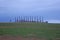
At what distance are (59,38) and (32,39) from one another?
3655mm

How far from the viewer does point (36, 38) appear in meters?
23.4

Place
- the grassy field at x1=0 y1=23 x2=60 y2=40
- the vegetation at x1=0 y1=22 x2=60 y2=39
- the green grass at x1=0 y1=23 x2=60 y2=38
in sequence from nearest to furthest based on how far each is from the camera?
the grassy field at x1=0 y1=23 x2=60 y2=40, the vegetation at x1=0 y1=22 x2=60 y2=39, the green grass at x1=0 y1=23 x2=60 y2=38

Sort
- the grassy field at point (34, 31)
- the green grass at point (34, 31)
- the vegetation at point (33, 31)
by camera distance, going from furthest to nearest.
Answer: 1. the green grass at point (34, 31)
2. the vegetation at point (33, 31)
3. the grassy field at point (34, 31)

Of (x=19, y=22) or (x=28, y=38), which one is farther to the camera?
(x=19, y=22)

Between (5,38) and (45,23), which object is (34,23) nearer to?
(45,23)

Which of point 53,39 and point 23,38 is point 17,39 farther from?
point 53,39

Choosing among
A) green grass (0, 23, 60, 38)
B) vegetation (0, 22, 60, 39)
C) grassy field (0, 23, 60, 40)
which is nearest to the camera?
grassy field (0, 23, 60, 40)

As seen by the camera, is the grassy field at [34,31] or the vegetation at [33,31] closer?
the grassy field at [34,31]

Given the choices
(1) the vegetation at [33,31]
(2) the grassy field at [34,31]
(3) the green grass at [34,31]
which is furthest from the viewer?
(3) the green grass at [34,31]

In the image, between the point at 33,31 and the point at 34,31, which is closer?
the point at 33,31

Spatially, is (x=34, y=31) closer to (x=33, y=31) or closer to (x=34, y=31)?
(x=34, y=31)

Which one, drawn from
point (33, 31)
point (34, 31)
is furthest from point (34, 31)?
point (33, 31)

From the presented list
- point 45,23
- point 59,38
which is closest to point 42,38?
point 59,38

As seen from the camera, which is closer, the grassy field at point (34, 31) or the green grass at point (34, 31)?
the grassy field at point (34, 31)
